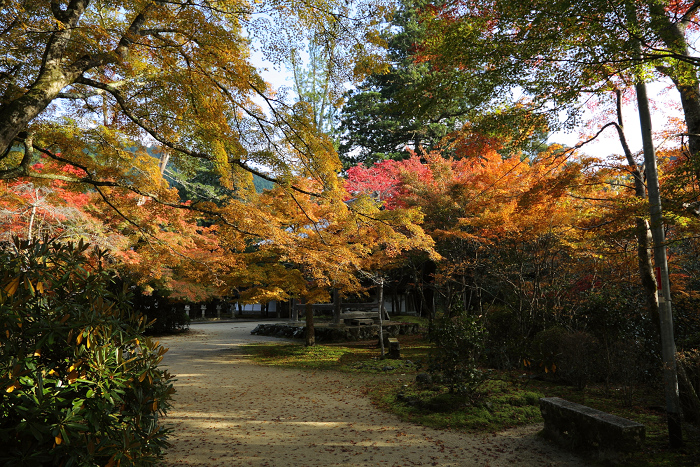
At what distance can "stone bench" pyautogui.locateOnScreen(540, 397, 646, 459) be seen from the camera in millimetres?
3697

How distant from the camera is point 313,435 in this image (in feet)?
16.5

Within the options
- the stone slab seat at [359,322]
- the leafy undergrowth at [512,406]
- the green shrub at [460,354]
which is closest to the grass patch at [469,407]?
the leafy undergrowth at [512,406]

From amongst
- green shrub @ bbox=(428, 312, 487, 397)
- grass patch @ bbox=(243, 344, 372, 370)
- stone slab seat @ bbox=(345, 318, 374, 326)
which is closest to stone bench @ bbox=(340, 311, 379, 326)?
stone slab seat @ bbox=(345, 318, 374, 326)

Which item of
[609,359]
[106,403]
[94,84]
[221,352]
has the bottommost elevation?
[221,352]

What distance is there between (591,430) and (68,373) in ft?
15.1

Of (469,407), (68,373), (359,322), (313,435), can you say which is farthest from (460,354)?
(359,322)

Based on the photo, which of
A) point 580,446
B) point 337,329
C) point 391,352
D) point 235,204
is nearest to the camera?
point 580,446

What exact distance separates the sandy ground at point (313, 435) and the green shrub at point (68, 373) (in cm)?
194

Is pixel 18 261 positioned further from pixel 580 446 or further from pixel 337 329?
pixel 337 329

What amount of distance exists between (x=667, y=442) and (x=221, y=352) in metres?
11.8

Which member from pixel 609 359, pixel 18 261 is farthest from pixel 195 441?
pixel 609 359

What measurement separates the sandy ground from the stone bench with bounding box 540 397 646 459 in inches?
6.9

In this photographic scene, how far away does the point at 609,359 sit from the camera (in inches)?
255

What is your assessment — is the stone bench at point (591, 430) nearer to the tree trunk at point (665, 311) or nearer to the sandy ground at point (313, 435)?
the sandy ground at point (313, 435)
